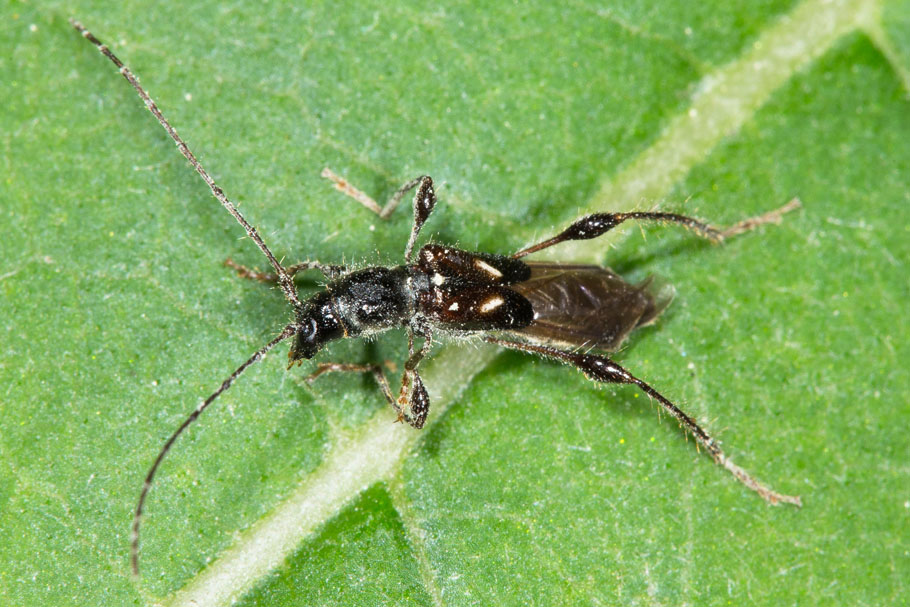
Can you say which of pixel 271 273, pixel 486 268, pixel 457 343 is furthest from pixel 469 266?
pixel 271 273

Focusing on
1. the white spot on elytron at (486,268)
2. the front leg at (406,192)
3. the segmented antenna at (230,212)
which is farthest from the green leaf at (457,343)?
the white spot on elytron at (486,268)

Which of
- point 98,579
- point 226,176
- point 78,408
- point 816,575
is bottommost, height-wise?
point 816,575

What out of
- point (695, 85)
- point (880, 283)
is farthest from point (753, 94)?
point (880, 283)

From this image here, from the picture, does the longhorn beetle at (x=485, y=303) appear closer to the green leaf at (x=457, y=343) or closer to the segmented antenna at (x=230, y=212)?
the segmented antenna at (x=230, y=212)

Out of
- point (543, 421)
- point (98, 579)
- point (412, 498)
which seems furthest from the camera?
point (543, 421)

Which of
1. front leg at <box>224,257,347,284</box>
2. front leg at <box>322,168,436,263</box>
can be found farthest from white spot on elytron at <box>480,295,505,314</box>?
front leg at <box>224,257,347,284</box>

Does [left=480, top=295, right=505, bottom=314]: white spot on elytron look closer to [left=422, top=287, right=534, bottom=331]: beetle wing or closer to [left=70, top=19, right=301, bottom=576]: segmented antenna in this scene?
[left=422, top=287, right=534, bottom=331]: beetle wing

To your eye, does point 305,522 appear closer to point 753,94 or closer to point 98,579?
point 98,579
